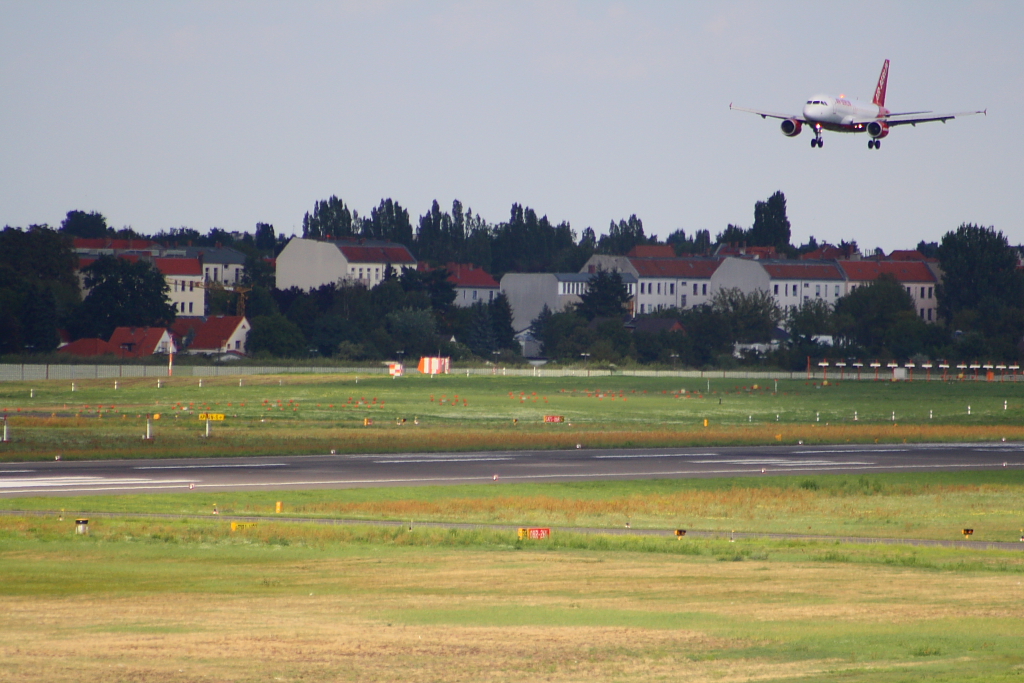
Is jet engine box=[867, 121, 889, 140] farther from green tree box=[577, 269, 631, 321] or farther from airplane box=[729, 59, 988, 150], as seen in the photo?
green tree box=[577, 269, 631, 321]

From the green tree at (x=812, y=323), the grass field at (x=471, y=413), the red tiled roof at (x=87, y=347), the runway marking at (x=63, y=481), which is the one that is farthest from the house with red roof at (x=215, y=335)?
the runway marking at (x=63, y=481)

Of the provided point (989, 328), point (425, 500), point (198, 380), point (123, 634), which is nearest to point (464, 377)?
point (198, 380)

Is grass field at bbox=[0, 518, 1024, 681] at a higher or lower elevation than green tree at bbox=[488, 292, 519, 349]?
lower

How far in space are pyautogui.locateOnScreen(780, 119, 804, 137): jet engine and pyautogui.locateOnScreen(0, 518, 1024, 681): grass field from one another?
35.2 meters

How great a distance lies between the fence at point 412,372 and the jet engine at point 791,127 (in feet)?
206

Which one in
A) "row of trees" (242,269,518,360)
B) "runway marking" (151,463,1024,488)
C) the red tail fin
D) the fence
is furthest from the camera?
"row of trees" (242,269,518,360)

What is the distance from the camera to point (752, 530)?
3306 centimetres

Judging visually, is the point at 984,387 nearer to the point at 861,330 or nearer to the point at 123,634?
the point at 861,330

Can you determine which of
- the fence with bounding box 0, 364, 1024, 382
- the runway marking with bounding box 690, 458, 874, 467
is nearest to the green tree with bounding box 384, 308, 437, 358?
the fence with bounding box 0, 364, 1024, 382

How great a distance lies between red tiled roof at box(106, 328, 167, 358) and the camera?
14462 centimetres

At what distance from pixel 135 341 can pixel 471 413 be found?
7389 centimetres

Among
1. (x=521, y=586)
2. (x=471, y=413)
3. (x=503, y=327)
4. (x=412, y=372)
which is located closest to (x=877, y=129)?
(x=471, y=413)

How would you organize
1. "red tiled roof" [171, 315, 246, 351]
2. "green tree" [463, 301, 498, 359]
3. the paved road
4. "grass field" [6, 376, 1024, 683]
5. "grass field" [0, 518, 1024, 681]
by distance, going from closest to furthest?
"grass field" [0, 518, 1024, 681] < "grass field" [6, 376, 1024, 683] < the paved road < "red tiled roof" [171, 315, 246, 351] < "green tree" [463, 301, 498, 359]

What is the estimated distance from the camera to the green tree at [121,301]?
15025cm
